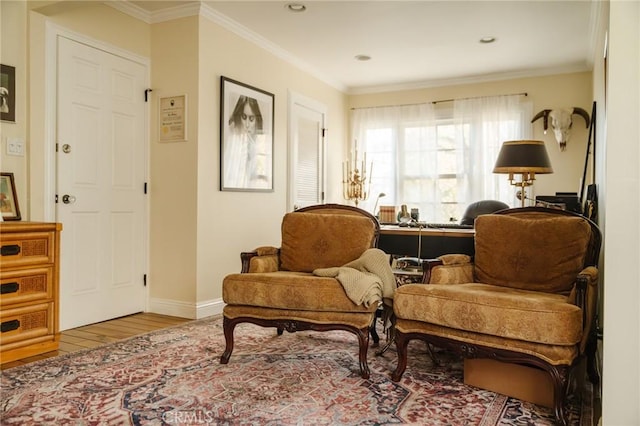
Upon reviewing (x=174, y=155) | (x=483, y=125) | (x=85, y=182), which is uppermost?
(x=483, y=125)

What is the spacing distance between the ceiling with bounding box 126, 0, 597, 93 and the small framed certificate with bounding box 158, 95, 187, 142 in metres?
0.73

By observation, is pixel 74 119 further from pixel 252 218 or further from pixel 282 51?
pixel 282 51

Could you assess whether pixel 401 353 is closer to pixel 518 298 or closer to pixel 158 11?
pixel 518 298

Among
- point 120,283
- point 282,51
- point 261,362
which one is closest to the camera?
point 261,362

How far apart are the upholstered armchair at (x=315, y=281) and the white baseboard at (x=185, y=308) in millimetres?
1108

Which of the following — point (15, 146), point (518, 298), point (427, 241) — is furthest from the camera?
point (427, 241)

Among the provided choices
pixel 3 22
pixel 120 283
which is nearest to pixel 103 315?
pixel 120 283

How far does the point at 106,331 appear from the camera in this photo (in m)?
3.48

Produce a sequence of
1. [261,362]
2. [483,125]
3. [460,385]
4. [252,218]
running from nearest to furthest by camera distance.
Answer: [460,385] → [261,362] → [252,218] → [483,125]

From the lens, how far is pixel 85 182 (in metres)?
3.67

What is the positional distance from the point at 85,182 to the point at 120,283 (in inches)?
34.1

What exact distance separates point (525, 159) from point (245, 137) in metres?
2.44

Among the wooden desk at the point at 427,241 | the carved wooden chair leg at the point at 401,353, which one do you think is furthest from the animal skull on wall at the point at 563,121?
the carved wooden chair leg at the point at 401,353

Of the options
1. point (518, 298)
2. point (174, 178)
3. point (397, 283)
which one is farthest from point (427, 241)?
point (174, 178)
